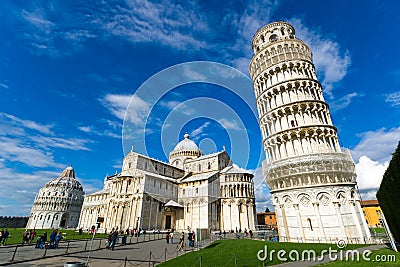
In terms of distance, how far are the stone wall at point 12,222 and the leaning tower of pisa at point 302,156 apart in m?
106

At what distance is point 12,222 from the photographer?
3332 inches

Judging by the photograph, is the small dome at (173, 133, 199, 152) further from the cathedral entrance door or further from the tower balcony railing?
the tower balcony railing

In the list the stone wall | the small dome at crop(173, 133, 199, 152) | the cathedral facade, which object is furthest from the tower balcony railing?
the stone wall

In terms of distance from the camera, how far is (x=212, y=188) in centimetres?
4425

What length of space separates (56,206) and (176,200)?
68889 mm

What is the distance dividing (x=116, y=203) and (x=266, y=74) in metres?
37.9

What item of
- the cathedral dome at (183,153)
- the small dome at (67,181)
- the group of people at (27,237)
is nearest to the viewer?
the group of people at (27,237)

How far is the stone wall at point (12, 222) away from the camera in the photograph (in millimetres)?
80500

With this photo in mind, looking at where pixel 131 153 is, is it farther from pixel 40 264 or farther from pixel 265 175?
pixel 40 264

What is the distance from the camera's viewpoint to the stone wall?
264 feet

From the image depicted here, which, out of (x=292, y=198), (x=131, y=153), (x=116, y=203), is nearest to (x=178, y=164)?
(x=131, y=153)

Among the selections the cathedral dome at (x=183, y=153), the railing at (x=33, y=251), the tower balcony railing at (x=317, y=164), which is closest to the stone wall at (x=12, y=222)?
the cathedral dome at (x=183, y=153)

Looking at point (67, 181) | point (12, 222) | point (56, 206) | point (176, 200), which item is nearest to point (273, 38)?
point (176, 200)

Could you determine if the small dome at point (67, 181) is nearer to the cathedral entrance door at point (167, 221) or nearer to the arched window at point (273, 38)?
the cathedral entrance door at point (167, 221)
